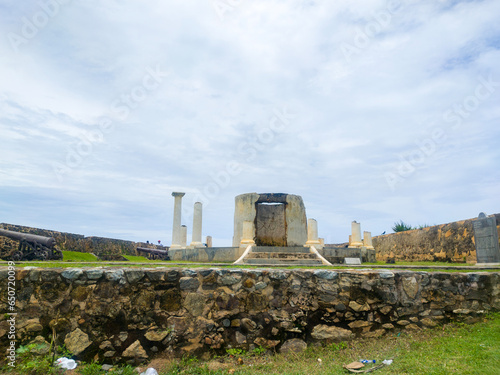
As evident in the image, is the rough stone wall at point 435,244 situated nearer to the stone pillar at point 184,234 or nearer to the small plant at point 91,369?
the stone pillar at point 184,234

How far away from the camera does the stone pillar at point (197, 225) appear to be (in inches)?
580

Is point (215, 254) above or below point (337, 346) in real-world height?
above

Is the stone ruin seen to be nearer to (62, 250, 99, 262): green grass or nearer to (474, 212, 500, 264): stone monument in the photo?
(62, 250, 99, 262): green grass

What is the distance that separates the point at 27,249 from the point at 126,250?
7.24 meters

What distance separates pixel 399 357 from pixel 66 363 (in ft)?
13.3

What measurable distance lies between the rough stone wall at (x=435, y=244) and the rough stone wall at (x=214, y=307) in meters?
7.31

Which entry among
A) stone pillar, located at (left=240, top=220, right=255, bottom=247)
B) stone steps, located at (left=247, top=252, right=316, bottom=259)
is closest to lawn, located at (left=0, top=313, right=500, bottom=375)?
stone steps, located at (left=247, top=252, right=316, bottom=259)

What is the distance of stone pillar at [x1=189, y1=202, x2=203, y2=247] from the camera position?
48.3ft

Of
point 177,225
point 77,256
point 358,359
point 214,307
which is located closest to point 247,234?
point 177,225

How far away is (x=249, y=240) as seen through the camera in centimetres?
1288

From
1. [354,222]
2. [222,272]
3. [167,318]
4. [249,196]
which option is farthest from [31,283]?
[354,222]

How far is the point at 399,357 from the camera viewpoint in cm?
421

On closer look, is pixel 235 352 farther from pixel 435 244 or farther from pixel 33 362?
pixel 435 244

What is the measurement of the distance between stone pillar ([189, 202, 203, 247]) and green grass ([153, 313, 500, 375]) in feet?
34.6
